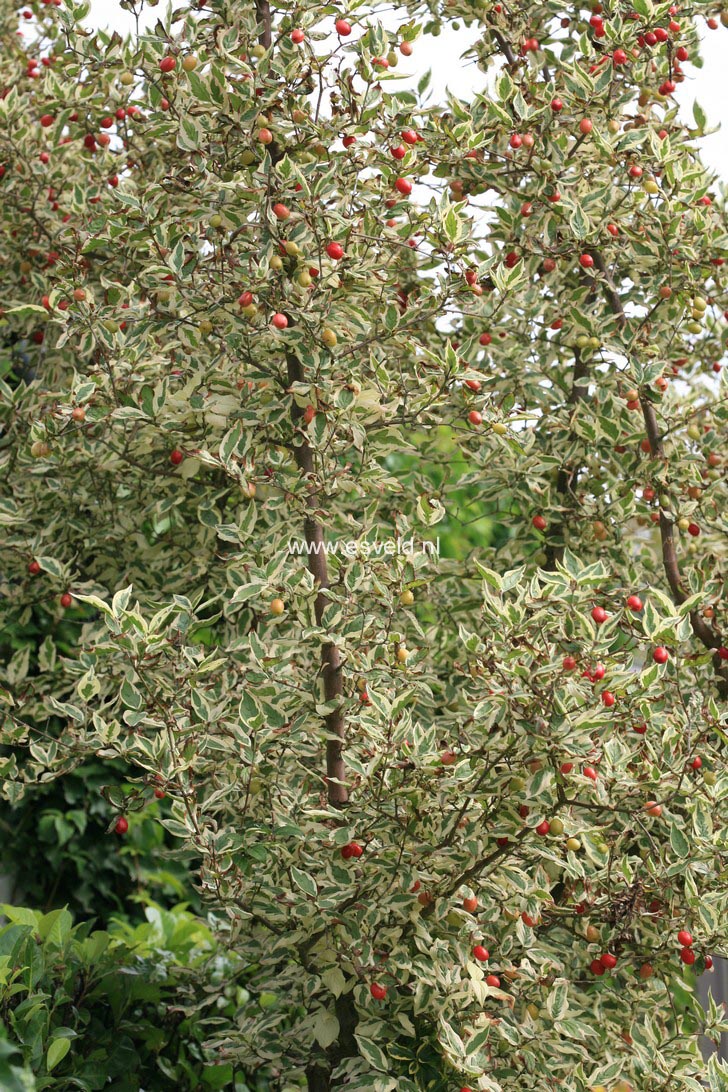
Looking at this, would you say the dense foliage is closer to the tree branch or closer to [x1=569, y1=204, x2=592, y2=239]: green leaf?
the tree branch

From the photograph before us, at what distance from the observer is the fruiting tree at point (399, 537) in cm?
213

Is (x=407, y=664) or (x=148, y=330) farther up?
(x=148, y=330)

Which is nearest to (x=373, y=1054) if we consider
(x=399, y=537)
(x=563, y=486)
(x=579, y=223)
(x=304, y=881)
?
(x=304, y=881)

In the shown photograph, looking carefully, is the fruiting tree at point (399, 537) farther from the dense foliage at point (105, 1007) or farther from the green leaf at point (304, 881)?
the dense foliage at point (105, 1007)

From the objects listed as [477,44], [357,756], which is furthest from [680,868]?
[477,44]

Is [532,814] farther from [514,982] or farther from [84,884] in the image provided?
[84,884]

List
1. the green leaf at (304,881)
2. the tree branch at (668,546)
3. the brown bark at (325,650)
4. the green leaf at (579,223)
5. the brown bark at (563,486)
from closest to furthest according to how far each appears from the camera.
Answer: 1. the green leaf at (304,881)
2. the brown bark at (325,650)
3. the green leaf at (579,223)
4. the tree branch at (668,546)
5. the brown bark at (563,486)

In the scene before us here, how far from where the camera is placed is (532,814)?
2.03 m

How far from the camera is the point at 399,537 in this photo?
7.64 ft

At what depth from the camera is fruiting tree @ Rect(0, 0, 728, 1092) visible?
213 centimetres

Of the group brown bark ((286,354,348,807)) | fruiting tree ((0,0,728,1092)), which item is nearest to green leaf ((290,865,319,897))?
fruiting tree ((0,0,728,1092))

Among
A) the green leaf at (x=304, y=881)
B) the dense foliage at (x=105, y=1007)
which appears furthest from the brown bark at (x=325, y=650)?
the dense foliage at (x=105, y=1007)

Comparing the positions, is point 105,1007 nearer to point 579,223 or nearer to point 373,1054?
point 373,1054

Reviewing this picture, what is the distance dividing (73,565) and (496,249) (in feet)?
4.57
